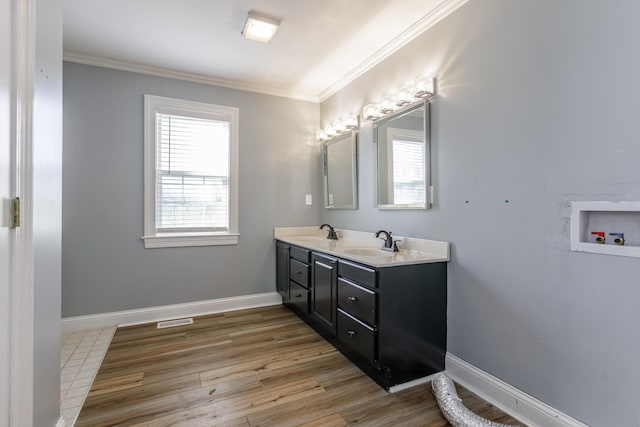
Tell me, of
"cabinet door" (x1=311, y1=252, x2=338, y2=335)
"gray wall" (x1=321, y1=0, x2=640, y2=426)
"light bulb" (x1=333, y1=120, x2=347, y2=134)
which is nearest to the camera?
"gray wall" (x1=321, y1=0, x2=640, y2=426)

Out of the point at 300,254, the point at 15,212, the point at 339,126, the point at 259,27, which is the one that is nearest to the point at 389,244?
the point at 300,254

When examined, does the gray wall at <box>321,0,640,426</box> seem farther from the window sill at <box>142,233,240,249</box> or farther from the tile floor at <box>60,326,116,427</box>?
the tile floor at <box>60,326,116,427</box>

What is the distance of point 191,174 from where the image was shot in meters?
→ 3.35

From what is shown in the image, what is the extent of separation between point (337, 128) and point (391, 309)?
2119 millimetres

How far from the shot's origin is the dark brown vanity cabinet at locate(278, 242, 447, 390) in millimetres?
1970

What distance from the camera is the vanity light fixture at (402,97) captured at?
2.28 metres

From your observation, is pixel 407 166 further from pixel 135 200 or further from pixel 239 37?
pixel 135 200

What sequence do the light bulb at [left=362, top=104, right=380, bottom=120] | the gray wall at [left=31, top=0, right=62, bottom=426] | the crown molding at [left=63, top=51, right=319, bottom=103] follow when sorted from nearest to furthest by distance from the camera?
the gray wall at [left=31, top=0, right=62, bottom=426], the light bulb at [left=362, top=104, right=380, bottom=120], the crown molding at [left=63, top=51, right=319, bottom=103]

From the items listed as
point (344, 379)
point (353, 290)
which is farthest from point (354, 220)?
point (344, 379)

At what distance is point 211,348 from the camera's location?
8.50 ft

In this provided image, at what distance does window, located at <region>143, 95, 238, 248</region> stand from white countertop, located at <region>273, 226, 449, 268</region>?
0.70 metres

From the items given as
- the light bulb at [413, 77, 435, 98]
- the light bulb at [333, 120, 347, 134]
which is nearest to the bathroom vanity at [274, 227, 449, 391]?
the light bulb at [413, 77, 435, 98]

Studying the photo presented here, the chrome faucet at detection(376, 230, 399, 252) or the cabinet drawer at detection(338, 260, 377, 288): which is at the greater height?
the chrome faucet at detection(376, 230, 399, 252)

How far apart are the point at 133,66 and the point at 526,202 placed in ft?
11.5
